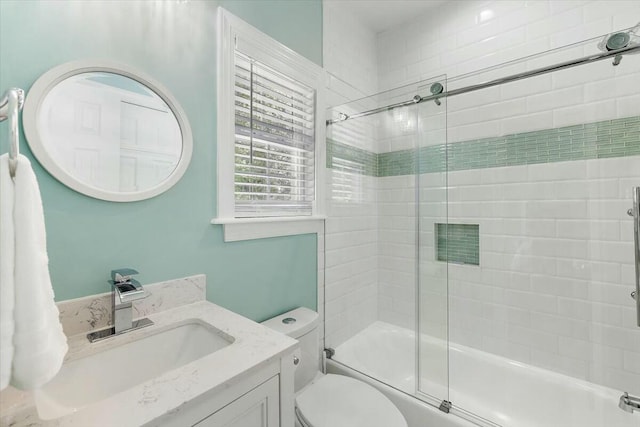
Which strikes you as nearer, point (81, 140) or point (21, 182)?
point (21, 182)

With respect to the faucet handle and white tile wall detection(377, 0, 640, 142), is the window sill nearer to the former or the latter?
the faucet handle

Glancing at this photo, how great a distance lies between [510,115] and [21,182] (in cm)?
222

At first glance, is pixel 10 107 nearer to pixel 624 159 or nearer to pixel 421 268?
pixel 421 268

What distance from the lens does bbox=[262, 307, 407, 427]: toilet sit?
1240 millimetres

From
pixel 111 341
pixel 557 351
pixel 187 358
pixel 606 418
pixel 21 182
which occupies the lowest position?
pixel 606 418

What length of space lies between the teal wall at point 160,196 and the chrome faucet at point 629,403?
5.76 ft

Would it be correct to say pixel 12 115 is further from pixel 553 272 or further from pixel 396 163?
pixel 553 272

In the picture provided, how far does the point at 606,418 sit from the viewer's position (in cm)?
145

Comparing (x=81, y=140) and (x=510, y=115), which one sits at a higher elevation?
(x=510, y=115)

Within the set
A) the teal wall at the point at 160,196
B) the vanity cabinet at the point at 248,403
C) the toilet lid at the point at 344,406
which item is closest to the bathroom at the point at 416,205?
the teal wall at the point at 160,196

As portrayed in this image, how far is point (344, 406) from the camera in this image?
1.33 metres

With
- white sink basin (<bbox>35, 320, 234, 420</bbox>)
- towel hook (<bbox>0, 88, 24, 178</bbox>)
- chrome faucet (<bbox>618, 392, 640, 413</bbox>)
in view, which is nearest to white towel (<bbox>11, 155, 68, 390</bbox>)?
towel hook (<bbox>0, 88, 24, 178</bbox>)

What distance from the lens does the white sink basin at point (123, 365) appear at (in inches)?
29.3

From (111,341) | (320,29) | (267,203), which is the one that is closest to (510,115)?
(320,29)
